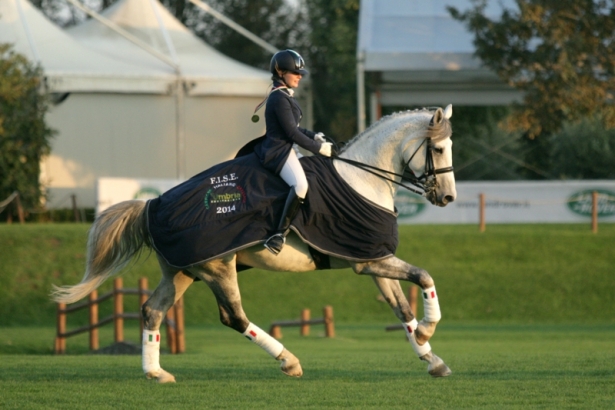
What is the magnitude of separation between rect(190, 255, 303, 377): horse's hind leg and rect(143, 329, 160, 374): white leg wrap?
26.0 inches

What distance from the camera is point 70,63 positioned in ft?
104

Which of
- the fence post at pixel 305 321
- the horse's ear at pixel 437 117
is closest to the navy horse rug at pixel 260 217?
the horse's ear at pixel 437 117

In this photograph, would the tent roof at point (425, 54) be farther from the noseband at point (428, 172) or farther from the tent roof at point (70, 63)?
the noseband at point (428, 172)

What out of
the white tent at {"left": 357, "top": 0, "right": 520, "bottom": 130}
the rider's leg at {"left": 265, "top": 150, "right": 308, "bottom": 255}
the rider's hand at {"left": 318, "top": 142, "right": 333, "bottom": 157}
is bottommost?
the rider's leg at {"left": 265, "top": 150, "right": 308, "bottom": 255}

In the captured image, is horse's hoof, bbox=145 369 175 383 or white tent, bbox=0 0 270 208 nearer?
horse's hoof, bbox=145 369 175 383

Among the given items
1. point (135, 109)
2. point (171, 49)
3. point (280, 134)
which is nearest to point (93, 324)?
point (280, 134)

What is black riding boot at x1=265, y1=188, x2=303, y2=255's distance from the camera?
800 centimetres

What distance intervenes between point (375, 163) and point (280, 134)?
0.85m

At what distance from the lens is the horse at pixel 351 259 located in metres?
8.12

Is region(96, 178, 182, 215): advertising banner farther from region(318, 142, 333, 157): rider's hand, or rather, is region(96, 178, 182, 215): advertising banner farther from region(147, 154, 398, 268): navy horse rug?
region(318, 142, 333, 157): rider's hand

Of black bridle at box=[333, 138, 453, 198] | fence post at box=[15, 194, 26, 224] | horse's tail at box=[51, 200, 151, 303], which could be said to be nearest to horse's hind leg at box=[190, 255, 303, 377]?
horse's tail at box=[51, 200, 151, 303]

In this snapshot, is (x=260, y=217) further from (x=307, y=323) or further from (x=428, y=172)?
(x=307, y=323)

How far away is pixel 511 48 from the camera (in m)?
28.8

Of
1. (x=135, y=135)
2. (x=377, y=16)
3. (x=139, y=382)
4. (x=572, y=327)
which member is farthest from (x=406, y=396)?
(x=135, y=135)
